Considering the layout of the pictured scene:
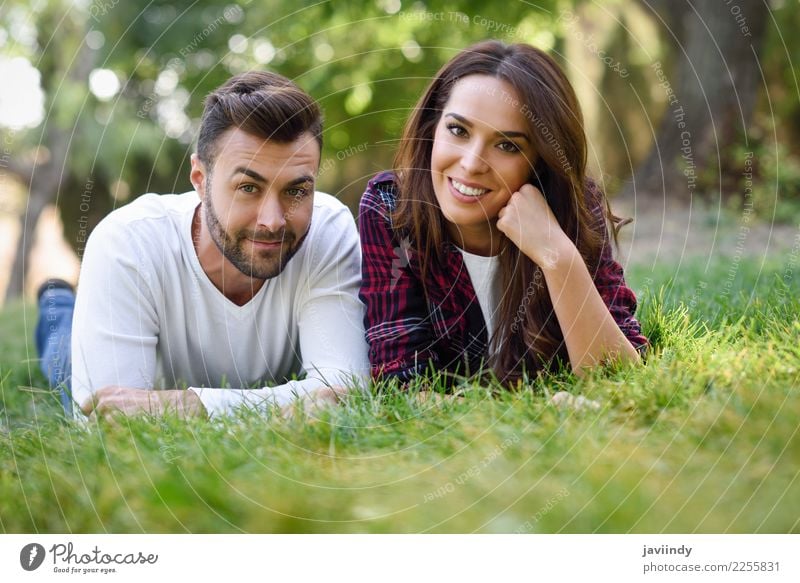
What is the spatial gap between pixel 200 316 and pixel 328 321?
51cm

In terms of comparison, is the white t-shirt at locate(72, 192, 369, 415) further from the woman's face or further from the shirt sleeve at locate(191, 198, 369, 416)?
the woman's face

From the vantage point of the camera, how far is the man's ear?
317 cm

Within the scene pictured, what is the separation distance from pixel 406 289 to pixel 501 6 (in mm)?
4527

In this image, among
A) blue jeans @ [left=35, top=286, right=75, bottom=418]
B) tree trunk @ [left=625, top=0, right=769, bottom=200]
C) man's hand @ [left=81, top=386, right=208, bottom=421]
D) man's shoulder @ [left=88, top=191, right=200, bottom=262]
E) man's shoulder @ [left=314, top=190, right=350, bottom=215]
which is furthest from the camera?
tree trunk @ [left=625, top=0, right=769, bottom=200]

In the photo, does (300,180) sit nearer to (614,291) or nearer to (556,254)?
(556,254)

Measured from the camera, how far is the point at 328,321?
312 centimetres

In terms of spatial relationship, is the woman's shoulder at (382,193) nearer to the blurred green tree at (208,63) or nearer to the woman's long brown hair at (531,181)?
the woman's long brown hair at (531,181)

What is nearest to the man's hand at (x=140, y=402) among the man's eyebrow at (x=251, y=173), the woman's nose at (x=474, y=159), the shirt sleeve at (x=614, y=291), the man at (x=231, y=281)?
the man at (x=231, y=281)

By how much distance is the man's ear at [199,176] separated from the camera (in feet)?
10.4

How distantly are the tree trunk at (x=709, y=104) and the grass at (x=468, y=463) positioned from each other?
520 cm

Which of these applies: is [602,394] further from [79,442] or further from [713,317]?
[79,442]

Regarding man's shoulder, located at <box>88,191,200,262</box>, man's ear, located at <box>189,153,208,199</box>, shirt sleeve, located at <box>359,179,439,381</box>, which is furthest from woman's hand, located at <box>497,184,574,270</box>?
man's shoulder, located at <box>88,191,200,262</box>
